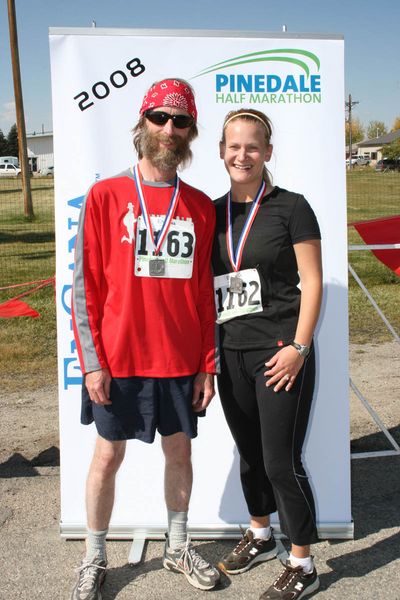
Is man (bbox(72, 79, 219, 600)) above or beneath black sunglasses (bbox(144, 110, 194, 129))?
A: beneath

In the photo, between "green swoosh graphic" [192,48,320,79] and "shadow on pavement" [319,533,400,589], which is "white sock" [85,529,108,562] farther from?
"green swoosh graphic" [192,48,320,79]

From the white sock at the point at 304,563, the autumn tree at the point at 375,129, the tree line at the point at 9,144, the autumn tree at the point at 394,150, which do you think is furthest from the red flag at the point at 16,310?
the autumn tree at the point at 375,129

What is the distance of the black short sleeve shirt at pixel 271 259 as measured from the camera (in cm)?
260

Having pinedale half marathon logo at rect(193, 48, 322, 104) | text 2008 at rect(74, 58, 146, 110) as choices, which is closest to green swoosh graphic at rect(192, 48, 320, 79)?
pinedale half marathon logo at rect(193, 48, 322, 104)

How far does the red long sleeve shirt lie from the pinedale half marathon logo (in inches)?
27.0

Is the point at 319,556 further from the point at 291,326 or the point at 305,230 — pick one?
the point at 305,230

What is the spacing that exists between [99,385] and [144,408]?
8.7 inches

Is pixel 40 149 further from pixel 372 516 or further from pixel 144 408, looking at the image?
pixel 144 408

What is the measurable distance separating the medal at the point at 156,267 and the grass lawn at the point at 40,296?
11.5ft

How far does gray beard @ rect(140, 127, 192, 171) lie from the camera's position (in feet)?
8.69

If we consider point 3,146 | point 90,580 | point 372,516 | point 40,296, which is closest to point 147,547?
point 90,580

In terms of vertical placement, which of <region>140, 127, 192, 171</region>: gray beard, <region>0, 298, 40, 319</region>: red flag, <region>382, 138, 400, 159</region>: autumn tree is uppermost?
<region>382, 138, 400, 159</region>: autumn tree

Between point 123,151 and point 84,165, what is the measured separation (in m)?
0.19

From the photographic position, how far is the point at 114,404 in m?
2.69
